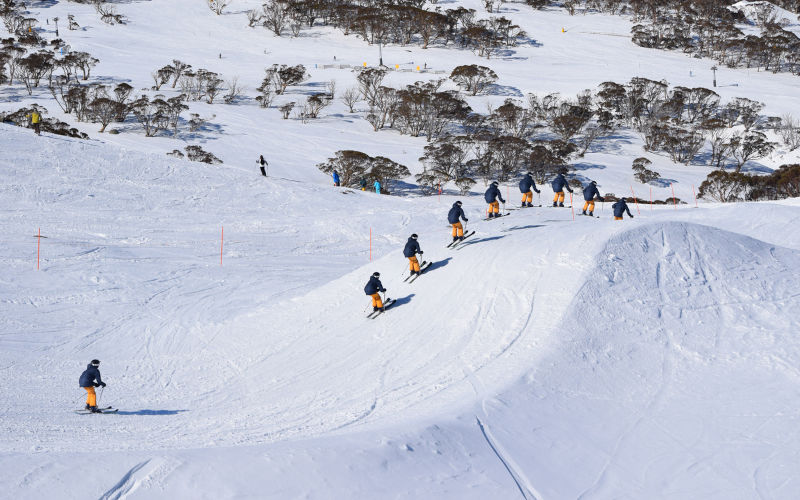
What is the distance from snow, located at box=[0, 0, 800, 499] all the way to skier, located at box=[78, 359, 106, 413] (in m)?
0.33

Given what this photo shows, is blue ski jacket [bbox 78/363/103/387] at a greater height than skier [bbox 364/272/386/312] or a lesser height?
lesser

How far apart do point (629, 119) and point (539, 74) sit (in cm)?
1466

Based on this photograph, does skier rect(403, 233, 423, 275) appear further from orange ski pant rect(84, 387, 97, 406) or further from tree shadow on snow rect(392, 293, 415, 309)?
orange ski pant rect(84, 387, 97, 406)

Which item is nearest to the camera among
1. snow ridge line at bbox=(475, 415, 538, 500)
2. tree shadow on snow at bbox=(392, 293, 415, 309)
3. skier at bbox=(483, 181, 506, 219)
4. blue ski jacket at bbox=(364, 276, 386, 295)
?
snow ridge line at bbox=(475, 415, 538, 500)

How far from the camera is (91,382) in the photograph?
40.5 ft

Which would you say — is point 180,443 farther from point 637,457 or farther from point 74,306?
point 74,306

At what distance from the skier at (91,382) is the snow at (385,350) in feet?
1.07

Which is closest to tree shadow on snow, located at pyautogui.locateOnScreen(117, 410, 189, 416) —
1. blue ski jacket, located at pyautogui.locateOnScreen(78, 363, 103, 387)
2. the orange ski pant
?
the orange ski pant

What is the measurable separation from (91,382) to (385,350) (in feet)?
19.9

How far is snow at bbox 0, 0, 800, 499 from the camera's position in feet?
28.6

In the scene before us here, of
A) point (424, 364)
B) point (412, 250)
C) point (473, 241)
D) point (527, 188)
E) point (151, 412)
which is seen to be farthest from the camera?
point (527, 188)

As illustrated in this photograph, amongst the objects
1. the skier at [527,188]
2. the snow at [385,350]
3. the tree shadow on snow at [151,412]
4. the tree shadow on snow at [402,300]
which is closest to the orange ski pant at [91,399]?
the snow at [385,350]

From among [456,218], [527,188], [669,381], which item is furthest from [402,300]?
[527,188]

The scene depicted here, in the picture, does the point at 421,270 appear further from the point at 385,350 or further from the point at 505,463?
the point at 505,463
